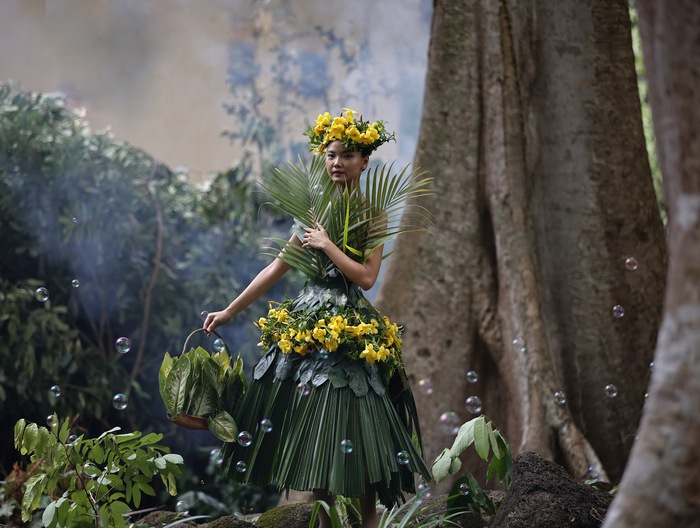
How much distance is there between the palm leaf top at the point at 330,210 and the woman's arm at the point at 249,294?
2.6 inches

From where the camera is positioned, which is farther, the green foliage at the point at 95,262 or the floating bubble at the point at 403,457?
the green foliage at the point at 95,262

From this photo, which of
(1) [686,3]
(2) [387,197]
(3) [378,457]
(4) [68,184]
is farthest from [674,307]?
(4) [68,184]

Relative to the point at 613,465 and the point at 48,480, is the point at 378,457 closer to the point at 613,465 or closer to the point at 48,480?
the point at 48,480

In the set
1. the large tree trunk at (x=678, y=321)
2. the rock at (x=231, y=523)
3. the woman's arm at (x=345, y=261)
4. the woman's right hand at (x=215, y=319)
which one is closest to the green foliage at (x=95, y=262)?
the rock at (x=231, y=523)

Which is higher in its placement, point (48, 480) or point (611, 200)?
point (611, 200)

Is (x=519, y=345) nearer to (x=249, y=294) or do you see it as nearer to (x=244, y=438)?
(x=249, y=294)

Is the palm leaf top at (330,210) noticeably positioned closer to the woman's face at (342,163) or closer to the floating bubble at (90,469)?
the woman's face at (342,163)

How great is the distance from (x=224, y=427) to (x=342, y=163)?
997mm

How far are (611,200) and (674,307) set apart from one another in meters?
2.92

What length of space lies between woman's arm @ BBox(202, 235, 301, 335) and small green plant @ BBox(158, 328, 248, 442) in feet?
0.45

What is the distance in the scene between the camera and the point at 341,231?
120 inches

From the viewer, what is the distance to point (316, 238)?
9.80 ft

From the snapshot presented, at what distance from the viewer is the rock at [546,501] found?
2.77m

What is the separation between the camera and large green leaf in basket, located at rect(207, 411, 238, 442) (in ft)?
9.55
